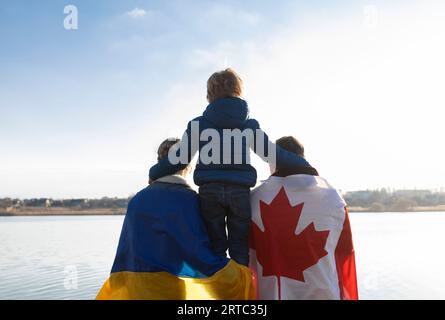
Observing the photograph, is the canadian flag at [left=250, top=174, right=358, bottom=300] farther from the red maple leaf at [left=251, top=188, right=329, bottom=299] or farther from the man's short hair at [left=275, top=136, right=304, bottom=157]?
the man's short hair at [left=275, top=136, right=304, bottom=157]

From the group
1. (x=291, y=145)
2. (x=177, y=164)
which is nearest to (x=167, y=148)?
(x=177, y=164)

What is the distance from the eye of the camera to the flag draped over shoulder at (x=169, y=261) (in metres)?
3.20

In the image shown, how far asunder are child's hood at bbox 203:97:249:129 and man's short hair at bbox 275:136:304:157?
49cm

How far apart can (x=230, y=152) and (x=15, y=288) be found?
46.3 feet

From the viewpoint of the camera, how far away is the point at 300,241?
3.47 meters

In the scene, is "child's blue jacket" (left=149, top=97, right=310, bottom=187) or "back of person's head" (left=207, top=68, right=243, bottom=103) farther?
"back of person's head" (left=207, top=68, right=243, bottom=103)

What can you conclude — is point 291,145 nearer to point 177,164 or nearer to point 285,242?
point 285,242

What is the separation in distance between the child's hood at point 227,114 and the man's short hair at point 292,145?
0.49 metres

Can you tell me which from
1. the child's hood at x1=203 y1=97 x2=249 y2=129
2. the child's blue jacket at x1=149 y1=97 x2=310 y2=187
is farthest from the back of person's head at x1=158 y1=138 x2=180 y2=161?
the child's hood at x1=203 y1=97 x2=249 y2=129

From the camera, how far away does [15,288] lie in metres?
14.6

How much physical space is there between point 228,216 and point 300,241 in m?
0.63

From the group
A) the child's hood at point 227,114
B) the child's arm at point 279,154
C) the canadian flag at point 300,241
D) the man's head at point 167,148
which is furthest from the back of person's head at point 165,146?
the canadian flag at point 300,241

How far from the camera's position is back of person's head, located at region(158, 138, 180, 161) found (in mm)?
3689
